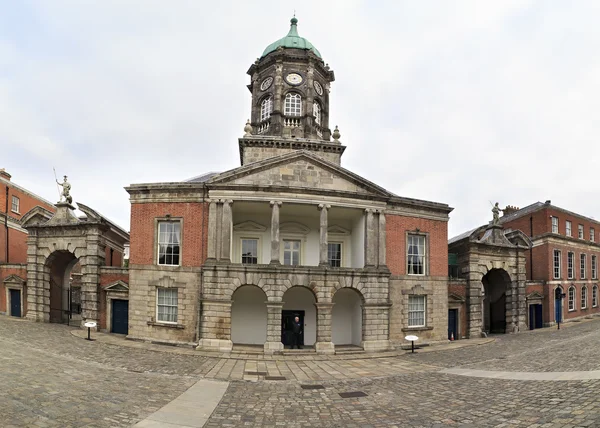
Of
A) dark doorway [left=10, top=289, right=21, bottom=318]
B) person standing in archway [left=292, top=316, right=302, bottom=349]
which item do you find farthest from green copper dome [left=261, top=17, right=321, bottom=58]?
dark doorway [left=10, top=289, right=21, bottom=318]

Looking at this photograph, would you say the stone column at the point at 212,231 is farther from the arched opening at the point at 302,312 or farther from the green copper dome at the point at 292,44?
the green copper dome at the point at 292,44

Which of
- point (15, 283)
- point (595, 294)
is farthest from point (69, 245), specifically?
point (595, 294)

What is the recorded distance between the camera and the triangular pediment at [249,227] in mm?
23750

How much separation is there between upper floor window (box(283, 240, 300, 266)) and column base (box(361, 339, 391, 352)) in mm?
6392

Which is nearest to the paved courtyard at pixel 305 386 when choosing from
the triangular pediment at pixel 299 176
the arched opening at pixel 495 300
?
the triangular pediment at pixel 299 176

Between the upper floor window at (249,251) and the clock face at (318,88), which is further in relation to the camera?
the clock face at (318,88)

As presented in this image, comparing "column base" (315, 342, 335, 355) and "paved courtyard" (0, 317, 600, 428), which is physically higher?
"paved courtyard" (0, 317, 600, 428)

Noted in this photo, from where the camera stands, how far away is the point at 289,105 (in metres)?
29.2

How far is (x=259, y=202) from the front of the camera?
71.0 feet

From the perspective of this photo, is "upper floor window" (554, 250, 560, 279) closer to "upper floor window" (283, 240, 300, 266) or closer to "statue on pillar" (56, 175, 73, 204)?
"upper floor window" (283, 240, 300, 266)

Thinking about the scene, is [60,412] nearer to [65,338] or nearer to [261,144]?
[65,338]

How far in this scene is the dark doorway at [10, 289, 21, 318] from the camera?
1054 inches

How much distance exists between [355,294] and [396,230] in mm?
4816

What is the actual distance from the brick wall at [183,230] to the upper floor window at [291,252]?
533 cm
